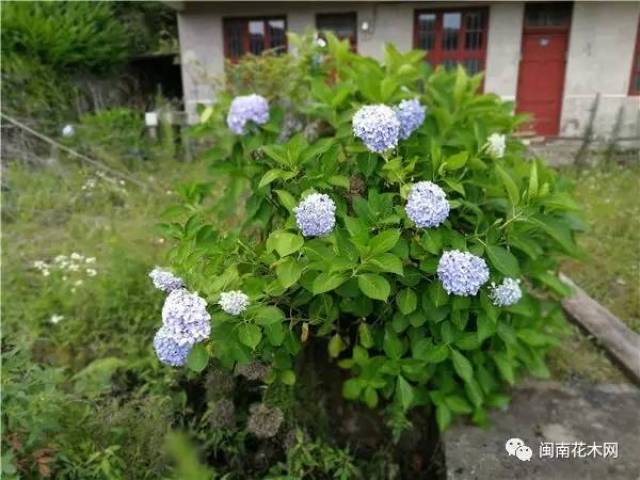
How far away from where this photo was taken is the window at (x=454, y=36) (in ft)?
33.4

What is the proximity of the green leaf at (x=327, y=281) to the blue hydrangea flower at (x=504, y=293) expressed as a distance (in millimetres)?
541

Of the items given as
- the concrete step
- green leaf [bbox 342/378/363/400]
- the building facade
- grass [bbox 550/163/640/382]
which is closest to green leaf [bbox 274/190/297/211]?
green leaf [bbox 342/378/363/400]

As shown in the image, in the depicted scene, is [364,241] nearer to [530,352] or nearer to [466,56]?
[530,352]

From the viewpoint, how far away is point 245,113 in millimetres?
2365

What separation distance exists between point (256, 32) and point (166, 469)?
9928 mm

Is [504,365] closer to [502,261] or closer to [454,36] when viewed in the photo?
[502,261]

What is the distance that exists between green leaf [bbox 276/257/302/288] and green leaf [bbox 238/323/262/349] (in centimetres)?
15

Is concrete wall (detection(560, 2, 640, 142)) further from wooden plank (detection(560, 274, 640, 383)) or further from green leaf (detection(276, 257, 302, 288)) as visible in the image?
green leaf (detection(276, 257, 302, 288))

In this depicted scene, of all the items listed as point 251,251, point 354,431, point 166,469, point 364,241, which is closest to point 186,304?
point 251,251

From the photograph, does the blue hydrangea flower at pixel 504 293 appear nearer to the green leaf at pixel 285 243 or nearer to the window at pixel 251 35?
the green leaf at pixel 285 243

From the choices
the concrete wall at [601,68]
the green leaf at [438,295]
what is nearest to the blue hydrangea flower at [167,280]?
the green leaf at [438,295]

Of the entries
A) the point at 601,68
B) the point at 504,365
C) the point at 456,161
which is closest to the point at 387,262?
the point at 456,161

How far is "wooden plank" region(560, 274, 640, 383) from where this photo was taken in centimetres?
271

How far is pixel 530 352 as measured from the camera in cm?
232
